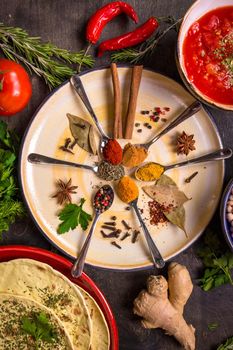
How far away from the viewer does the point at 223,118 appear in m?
2.37

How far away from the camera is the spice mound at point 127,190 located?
2.28m

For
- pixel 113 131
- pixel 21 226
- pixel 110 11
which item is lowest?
pixel 21 226

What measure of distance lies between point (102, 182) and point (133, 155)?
202mm

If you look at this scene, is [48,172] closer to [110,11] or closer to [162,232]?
[162,232]

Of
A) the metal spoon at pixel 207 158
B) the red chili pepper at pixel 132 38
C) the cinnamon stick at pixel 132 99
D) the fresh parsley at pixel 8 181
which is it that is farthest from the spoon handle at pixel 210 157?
the fresh parsley at pixel 8 181

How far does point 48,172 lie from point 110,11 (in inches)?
30.0

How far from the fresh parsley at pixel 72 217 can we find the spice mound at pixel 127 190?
0.59 ft

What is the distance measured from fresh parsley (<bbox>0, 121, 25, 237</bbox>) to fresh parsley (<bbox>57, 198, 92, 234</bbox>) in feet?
0.61

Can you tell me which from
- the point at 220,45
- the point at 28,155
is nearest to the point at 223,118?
the point at 220,45

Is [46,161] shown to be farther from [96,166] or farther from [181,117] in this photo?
[181,117]

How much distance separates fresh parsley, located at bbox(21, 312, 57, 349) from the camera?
2.26 metres

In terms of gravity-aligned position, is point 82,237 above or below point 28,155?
A: below

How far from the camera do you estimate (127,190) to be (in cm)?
227

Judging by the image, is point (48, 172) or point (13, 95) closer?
point (13, 95)
